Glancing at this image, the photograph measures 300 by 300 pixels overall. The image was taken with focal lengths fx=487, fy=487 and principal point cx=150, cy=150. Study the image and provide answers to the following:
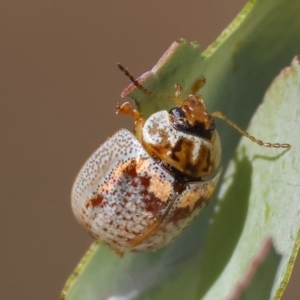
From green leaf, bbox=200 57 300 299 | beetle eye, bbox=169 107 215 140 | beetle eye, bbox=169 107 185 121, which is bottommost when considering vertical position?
green leaf, bbox=200 57 300 299

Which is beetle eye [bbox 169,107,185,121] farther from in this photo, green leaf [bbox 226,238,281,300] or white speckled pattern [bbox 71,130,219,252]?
green leaf [bbox 226,238,281,300]

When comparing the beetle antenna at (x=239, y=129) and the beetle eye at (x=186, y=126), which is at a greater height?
the beetle eye at (x=186, y=126)

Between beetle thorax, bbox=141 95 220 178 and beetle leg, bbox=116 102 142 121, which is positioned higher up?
beetle leg, bbox=116 102 142 121

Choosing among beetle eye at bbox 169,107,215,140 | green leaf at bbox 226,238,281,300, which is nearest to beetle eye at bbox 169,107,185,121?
beetle eye at bbox 169,107,215,140

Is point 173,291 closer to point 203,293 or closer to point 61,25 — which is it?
point 203,293

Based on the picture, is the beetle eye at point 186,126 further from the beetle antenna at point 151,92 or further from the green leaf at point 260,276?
the green leaf at point 260,276

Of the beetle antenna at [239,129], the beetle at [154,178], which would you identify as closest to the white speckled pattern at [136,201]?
the beetle at [154,178]
